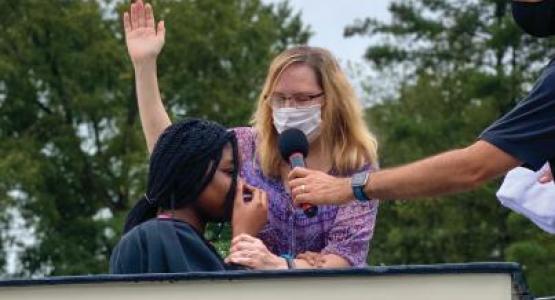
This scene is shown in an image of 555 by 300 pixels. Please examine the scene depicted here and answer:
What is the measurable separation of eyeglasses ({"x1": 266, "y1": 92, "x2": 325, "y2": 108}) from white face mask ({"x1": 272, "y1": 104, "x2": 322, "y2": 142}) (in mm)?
20

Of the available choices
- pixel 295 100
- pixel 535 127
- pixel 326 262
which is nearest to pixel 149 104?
pixel 295 100

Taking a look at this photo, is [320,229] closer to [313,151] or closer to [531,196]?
[313,151]

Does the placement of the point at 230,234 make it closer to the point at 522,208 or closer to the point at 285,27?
the point at 522,208

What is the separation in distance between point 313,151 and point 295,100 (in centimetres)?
21

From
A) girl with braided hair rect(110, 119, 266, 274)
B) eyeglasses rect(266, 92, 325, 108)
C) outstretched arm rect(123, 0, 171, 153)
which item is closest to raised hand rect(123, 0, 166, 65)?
Result: outstretched arm rect(123, 0, 171, 153)

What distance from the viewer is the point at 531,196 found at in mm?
4531

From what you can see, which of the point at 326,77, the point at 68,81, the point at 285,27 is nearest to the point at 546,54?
the point at 68,81

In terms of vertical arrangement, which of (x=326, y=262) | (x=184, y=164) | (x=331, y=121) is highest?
(x=331, y=121)

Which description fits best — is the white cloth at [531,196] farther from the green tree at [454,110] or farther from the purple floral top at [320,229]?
the green tree at [454,110]

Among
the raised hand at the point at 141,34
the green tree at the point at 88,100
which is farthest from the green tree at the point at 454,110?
the raised hand at the point at 141,34

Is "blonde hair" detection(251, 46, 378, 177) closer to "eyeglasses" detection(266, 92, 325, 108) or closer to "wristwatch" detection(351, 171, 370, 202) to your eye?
"eyeglasses" detection(266, 92, 325, 108)

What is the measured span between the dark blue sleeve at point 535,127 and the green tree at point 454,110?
18.5 metres

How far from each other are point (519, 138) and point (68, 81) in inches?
832

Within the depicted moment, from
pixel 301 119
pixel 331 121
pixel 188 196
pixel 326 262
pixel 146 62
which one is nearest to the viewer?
pixel 188 196
